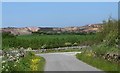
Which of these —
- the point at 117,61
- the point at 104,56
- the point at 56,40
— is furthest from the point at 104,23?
the point at 56,40

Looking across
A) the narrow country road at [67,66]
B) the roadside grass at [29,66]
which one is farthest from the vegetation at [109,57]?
the roadside grass at [29,66]

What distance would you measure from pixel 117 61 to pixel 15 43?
185ft

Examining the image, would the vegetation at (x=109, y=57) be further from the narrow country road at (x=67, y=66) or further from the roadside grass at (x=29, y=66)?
the roadside grass at (x=29, y=66)

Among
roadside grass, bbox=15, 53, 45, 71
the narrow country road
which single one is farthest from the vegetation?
roadside grass, bbox=15, 53, 45, 71

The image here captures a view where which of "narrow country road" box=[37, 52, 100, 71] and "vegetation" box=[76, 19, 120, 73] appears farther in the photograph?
"narrow country road" box=[37, 52, 100, 71]

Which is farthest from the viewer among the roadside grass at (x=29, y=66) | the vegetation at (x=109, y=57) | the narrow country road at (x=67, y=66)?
Answer: the narrow country road at (x=67, y=66)

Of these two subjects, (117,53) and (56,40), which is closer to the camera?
(117,53)

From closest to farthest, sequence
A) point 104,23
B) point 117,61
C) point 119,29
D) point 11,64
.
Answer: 1. point 11,64
2. point 117,61
3. point 119,29
4. point 104,23

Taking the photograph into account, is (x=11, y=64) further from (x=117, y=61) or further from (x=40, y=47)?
(x=40, y=47)

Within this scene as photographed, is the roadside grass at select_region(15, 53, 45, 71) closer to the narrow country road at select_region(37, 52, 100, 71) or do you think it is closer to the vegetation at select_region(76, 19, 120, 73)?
the narrow country road at select_region(37, 52, 100, 71)

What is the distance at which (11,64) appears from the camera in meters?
20.5

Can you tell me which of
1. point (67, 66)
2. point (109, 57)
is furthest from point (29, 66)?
point (109, 57)

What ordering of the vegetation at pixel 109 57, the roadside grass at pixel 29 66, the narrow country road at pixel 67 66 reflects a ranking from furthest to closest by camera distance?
the narrow country road at pixel 67 66, the vegetation at pixel 109 57, the roadside grass at pixel 29 66

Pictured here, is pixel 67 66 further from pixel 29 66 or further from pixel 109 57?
pixel 29 66
